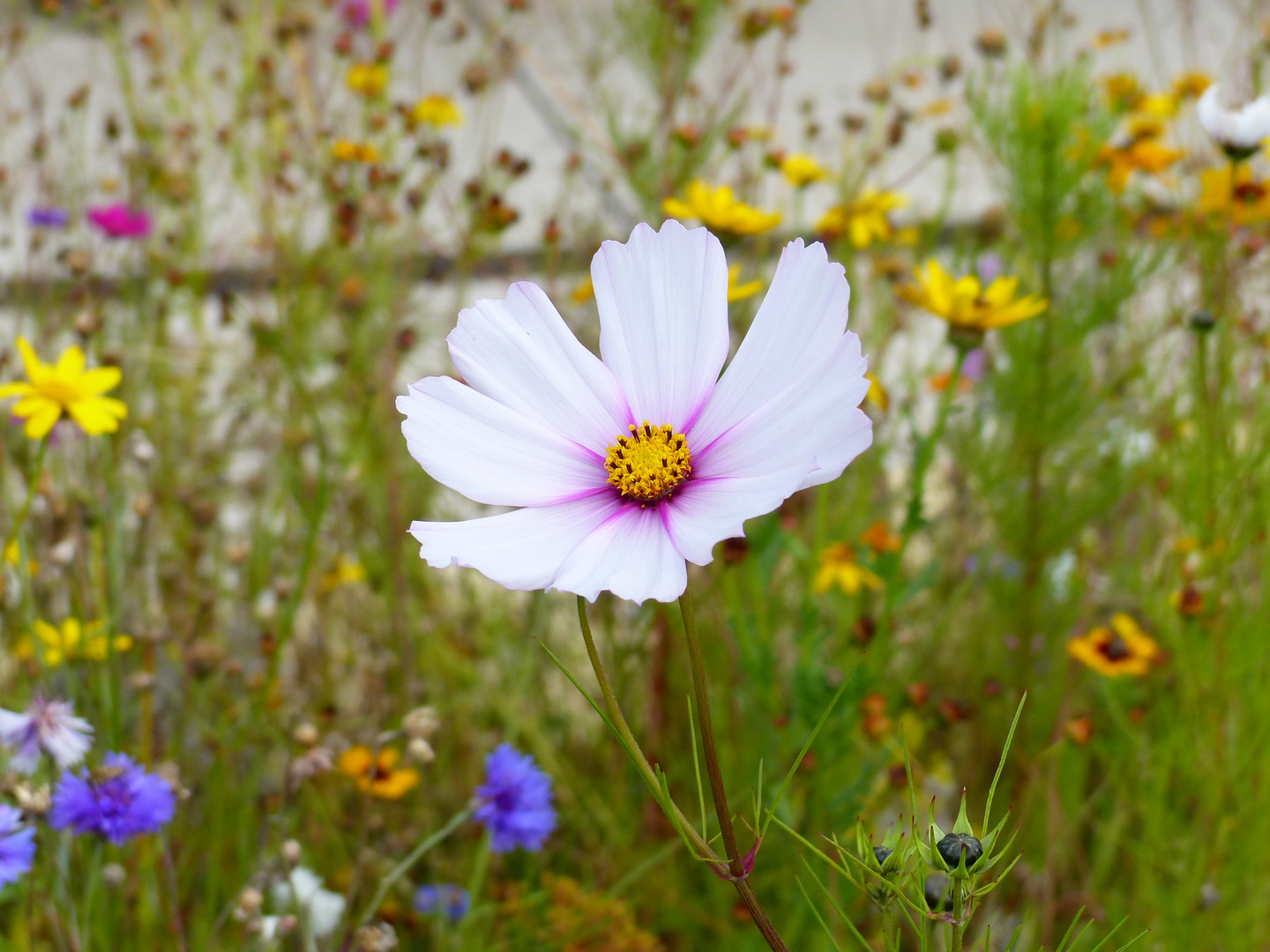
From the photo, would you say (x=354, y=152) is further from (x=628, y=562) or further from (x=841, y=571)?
(x=628, y=562)

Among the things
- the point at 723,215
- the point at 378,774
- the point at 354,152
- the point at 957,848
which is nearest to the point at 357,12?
the point at 354,152

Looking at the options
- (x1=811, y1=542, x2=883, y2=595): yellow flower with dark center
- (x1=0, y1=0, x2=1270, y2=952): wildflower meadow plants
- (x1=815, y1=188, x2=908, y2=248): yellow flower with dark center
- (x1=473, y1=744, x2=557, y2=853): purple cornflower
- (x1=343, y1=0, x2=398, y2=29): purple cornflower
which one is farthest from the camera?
(x1=343, y1=0, x2=398, y2=29): purple cornflower

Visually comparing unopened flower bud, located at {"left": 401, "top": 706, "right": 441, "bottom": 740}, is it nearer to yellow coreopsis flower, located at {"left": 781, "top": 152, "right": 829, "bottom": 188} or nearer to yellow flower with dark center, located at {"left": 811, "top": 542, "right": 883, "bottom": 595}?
yellow flower with dark center, located at {"left": 811, "top": 542, "right": 883, "bottom": 595}

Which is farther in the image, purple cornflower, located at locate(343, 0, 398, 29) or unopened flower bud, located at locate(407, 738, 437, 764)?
purple cornflower, located at locate(343, 0, 398, 29)

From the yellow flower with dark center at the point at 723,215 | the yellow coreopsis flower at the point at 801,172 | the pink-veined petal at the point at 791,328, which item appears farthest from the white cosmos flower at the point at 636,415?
the yellow coreopsis flower at the point at 801,172

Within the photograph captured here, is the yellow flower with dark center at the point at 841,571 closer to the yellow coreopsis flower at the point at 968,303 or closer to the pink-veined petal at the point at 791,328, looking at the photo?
the yellow coreopsis flower at the point at 968,303

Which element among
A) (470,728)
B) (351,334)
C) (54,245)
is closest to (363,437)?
(351,334)

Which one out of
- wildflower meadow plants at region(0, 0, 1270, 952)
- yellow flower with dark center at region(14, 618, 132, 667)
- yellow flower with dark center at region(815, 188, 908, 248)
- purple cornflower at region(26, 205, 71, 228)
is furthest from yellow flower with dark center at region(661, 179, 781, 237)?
purple cornflower at region(26, 205, 71, 228)
